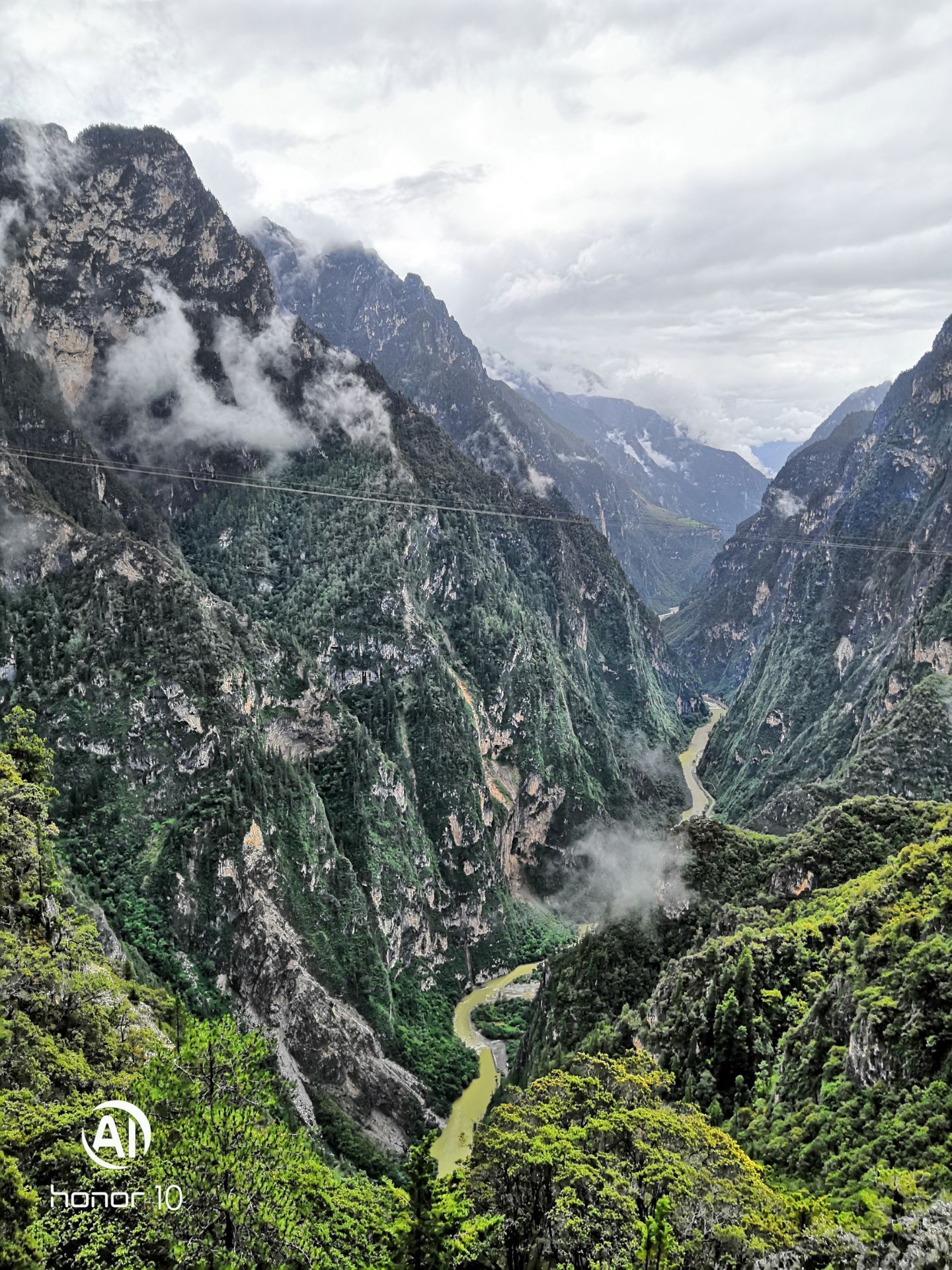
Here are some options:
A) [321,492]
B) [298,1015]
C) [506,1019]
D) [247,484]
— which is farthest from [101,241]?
[506,1019]

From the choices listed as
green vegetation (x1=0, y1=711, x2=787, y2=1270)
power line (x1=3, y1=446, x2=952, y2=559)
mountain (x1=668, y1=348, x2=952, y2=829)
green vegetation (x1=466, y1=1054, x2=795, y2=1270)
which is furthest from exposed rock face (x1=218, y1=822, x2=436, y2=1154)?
mountain (x1=668, y1=348, x2=952, y2=829)

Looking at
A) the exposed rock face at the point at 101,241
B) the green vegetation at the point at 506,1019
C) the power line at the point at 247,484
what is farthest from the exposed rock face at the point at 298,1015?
the exposed rock face at the point at 101,241

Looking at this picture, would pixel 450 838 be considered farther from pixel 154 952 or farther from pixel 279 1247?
pixel 279 1247

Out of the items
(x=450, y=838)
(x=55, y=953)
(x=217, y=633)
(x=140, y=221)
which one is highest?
(x=140, y=221)

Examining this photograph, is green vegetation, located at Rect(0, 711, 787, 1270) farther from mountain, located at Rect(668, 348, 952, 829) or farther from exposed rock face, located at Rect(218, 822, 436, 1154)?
mountain, located at Rect(668, 348, 952, 829)

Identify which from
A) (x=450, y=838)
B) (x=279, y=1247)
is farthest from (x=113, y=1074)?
(x=450, y=838)

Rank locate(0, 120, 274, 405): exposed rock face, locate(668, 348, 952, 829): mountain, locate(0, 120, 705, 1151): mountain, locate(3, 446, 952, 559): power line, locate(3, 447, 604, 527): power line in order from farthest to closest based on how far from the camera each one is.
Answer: locate(0, 120, 274, 405): exposed rock face
locate(668, 348, 952, 829): mountain
locate(3, 446, 952, 559): power line
locate(3, 447, 604, 527): power line
locate(0, 120, 705, 1151): mountain
